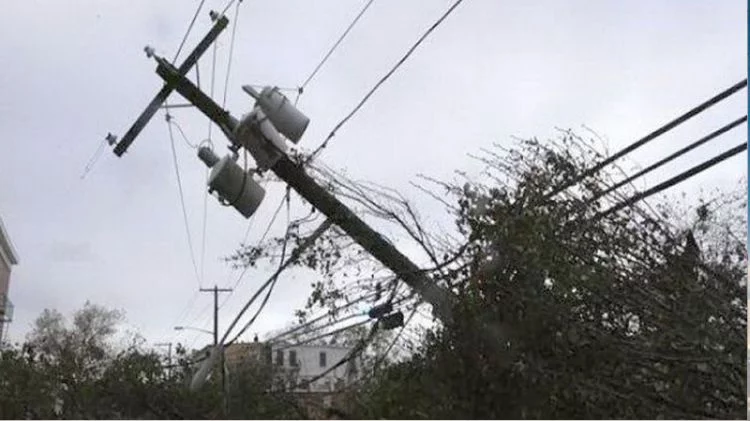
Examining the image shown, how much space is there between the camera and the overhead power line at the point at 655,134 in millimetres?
4711

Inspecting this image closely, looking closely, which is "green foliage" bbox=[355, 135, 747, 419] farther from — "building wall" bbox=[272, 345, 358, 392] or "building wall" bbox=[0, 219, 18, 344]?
"building wall" bbox=[0, 219, 18, 344]

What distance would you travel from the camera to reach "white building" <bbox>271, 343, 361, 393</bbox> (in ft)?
21.4

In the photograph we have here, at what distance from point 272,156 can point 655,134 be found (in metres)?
3.90

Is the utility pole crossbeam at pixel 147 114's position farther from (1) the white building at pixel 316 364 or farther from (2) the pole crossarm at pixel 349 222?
(1) the white building at pixel 316 364

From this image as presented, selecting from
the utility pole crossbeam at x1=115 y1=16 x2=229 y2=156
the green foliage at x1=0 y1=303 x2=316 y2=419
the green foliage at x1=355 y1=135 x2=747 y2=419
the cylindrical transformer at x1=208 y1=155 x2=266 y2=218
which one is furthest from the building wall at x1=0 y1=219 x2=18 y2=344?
the green foliage at x1=355 y1=135 x2=747 y2=419

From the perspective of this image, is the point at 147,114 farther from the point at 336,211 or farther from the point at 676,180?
the point at 676,180

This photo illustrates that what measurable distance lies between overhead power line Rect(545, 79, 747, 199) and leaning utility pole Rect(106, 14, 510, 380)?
126cm

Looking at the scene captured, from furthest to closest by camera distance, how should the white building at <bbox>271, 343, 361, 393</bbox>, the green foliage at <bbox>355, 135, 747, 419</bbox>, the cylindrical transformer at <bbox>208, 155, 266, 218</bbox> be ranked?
the cylindrical transformer at <bbox>208, 155, 266, 218</bbox>
the white building at <bbox>271, 343, 361, 393</bbox>
the green foliage at <bbox>355, 135, 747, 419</bbox>

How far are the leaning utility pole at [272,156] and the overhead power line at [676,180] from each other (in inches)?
57.1

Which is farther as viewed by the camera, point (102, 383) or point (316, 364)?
point (316, 364)

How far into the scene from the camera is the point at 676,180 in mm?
5043

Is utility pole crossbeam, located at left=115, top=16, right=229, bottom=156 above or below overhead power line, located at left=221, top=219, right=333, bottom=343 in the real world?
above

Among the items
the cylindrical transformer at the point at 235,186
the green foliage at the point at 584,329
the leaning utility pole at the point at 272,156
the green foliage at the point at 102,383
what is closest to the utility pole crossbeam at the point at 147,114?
the leaning utility pole at the point at 272,156

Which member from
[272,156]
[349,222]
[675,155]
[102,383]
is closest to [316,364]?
[102,383]
